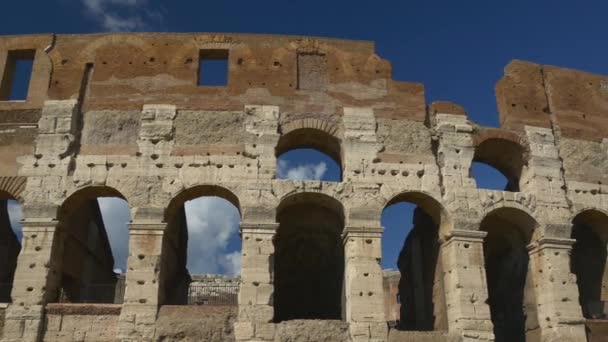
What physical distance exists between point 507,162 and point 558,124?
4.74 feet

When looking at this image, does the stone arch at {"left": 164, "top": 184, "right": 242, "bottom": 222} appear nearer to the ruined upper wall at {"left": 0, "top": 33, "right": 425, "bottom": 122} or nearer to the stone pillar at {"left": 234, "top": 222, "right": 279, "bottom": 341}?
the stone pillar at {"left": 234, "top": 222, "right": 279, "bottom": 341}

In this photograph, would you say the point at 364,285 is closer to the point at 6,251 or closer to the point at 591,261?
the point at 591,261

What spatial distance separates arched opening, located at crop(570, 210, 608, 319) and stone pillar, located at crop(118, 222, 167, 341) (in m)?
9.30

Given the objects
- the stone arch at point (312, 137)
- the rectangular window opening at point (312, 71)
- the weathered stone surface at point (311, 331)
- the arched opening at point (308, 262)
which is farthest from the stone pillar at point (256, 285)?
the rectangular window opening at point (312, 71)

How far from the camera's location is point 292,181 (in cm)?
1240

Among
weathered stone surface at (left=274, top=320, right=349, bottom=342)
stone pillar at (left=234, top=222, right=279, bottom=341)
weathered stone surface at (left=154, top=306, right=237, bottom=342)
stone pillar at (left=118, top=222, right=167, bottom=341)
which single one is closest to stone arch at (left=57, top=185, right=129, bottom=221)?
stone pillar at (left=118, top=222, right=167, bottom=341)

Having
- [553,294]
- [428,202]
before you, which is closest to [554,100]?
[428,202]

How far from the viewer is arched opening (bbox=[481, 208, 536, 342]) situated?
526 inches

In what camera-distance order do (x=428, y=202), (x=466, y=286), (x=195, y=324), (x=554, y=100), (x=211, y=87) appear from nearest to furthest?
(x=195, y=324), (x=466, y=286), (x=428, y=202), (x=211, y=87), (x=554, y=100)

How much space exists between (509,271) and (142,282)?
28.5ft

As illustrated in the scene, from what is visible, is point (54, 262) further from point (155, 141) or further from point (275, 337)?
point (275, 337)

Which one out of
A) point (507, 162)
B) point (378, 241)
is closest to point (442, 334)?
point (378, 241)

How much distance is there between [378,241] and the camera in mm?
12023

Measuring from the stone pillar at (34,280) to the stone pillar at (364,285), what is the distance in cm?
569
